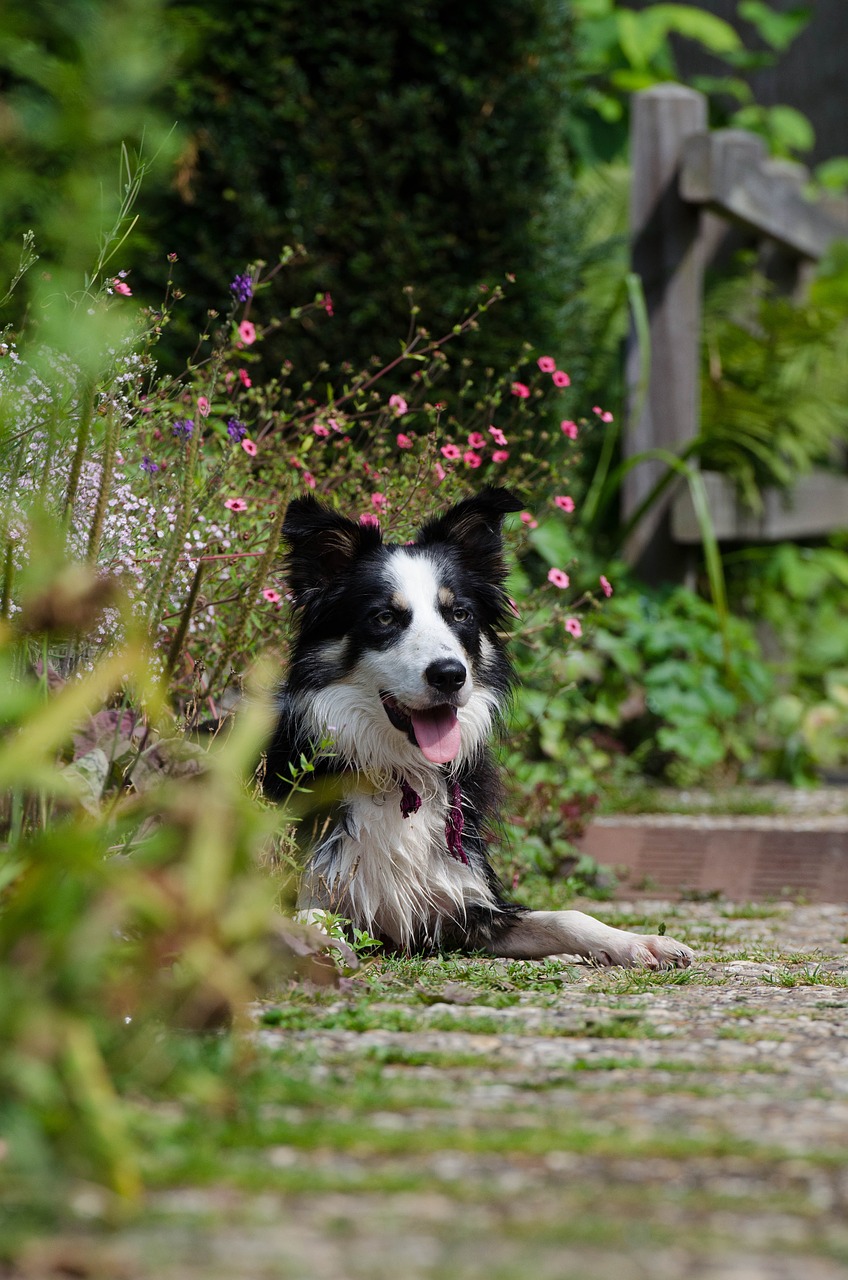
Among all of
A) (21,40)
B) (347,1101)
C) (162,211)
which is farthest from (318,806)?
(162,211)

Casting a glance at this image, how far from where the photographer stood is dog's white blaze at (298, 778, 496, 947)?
12.2 feet

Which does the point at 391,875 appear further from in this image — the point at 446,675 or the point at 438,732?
the point at 446,675

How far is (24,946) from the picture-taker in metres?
1.95

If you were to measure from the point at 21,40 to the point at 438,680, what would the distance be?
7.92 ft

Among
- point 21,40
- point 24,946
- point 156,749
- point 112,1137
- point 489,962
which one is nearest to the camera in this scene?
point 21,40

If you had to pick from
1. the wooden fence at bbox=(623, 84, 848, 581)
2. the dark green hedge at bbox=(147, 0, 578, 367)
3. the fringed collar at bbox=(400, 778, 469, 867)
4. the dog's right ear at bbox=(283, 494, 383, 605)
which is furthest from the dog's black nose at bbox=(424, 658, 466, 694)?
the wooden fence at bbox=(623, 84, 848, 581)

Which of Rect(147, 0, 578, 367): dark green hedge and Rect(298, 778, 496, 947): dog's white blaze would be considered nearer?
Rect(298, 778, 496, 947): dog's white blaze

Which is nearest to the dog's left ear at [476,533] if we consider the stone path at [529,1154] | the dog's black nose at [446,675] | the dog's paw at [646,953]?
the dog's black nose at [446,675]

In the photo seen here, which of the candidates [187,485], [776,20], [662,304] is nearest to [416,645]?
[187,485]

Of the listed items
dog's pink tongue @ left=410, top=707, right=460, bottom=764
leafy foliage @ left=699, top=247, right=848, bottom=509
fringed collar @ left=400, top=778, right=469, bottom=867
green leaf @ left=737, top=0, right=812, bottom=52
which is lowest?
fringed collar @ left=400, top=778, right=469, bottom=867

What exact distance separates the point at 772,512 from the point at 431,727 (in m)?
4.85

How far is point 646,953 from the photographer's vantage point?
3.50m

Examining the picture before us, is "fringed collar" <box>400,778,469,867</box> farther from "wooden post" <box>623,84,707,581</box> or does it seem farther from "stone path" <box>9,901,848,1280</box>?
"wooden post" <box>623,84,707,581</box>

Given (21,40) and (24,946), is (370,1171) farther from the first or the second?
(21,40)
